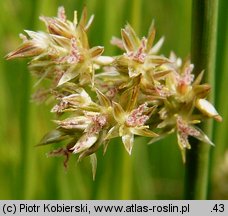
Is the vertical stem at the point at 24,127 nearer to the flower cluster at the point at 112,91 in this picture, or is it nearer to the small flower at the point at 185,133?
the flower cluster at the point at 112,91

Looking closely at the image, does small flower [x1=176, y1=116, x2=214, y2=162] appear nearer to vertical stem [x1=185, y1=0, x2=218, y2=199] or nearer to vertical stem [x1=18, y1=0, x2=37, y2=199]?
vertical stem [x1=185, y1=0, x2=218, y2=199]

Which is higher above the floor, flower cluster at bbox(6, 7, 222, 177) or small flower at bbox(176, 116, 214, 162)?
flower cluster at bbox(6, 7, 222, 177)

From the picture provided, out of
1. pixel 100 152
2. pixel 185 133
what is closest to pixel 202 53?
pixel 185 133

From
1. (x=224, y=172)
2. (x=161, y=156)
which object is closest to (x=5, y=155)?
(x=161, y=156)

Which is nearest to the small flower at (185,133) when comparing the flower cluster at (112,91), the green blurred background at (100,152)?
the flower cluster at (112,91)

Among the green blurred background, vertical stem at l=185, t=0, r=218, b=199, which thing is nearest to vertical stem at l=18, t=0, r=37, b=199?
the green blurred background

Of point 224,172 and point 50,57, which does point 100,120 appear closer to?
point 50,57

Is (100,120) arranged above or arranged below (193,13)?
below
